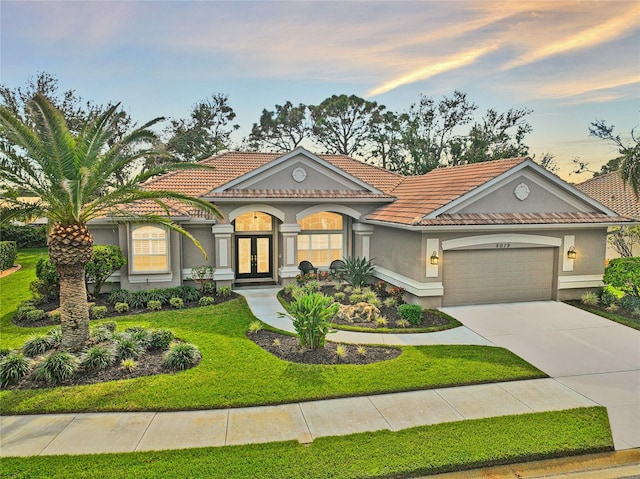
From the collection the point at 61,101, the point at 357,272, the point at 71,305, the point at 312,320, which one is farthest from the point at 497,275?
the point at 61,101

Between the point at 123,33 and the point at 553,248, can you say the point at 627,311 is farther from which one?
the point at 123,33

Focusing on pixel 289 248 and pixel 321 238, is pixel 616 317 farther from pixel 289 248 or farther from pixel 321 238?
pixel 289 248

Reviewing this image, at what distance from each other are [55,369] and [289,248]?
9.94 metres

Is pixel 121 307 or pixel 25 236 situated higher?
pixel 25 236

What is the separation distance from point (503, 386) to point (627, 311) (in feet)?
27.1

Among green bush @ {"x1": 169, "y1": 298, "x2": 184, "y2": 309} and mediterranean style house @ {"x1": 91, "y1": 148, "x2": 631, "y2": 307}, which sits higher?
mediterranean style house @ {"x1": 91, "y1": 148, "x2": 631, "y2": 307}

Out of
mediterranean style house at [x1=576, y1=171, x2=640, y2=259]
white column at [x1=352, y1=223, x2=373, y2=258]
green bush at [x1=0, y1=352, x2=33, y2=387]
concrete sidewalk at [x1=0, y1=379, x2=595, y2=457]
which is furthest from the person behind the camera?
mediterranean style house at [x1=576, y1=171, x2=640, y2=259]

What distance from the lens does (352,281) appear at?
16234 millimetres

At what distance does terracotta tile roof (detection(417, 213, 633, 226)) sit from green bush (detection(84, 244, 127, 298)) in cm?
998

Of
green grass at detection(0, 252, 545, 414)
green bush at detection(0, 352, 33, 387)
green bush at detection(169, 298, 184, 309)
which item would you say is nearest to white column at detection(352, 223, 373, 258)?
green bush at detection(169, 298, 184, 309)

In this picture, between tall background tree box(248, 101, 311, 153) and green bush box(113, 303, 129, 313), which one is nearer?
green bush box(113, 303, 129, 313)

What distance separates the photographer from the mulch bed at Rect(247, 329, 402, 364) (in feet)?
31.3

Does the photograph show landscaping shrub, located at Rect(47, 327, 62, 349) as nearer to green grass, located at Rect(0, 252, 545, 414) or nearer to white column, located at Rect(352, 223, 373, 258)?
green grass, located at Rect(0, 252, 545, 414)

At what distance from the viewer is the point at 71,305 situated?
9.24 m
